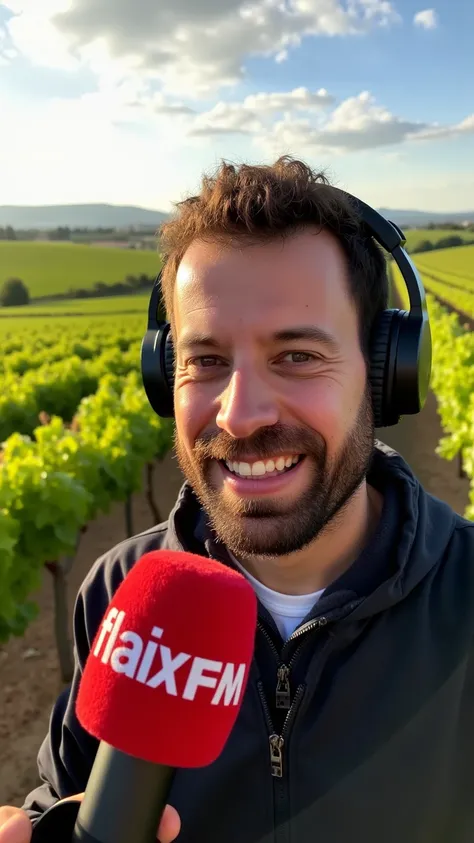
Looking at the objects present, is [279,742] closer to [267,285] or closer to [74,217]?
[267,285]

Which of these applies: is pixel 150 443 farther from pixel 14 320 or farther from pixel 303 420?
pixel 14 320

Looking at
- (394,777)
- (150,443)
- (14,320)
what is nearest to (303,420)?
(394,777)

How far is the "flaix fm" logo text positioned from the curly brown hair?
→ 1204 mm

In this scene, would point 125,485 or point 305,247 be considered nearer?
point 305,247

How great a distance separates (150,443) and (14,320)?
837 inches

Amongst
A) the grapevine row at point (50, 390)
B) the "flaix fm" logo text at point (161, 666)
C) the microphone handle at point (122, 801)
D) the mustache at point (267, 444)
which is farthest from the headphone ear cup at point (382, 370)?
A: the grapevine row at point (50, 390)

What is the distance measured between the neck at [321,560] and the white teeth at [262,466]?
11.8 inches

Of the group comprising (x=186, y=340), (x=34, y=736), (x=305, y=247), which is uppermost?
(x=305, y=247)

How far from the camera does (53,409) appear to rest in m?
14.5

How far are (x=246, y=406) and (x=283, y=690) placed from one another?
796 millimetres

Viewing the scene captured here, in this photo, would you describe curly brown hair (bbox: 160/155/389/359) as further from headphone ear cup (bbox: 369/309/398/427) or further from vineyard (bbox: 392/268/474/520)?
vineyard (bbox: 392/268/474/520)

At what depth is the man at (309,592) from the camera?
5.70ft

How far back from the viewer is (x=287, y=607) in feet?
6.51

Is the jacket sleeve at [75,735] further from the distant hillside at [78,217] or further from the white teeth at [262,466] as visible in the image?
the distant hillside at [78,217]
